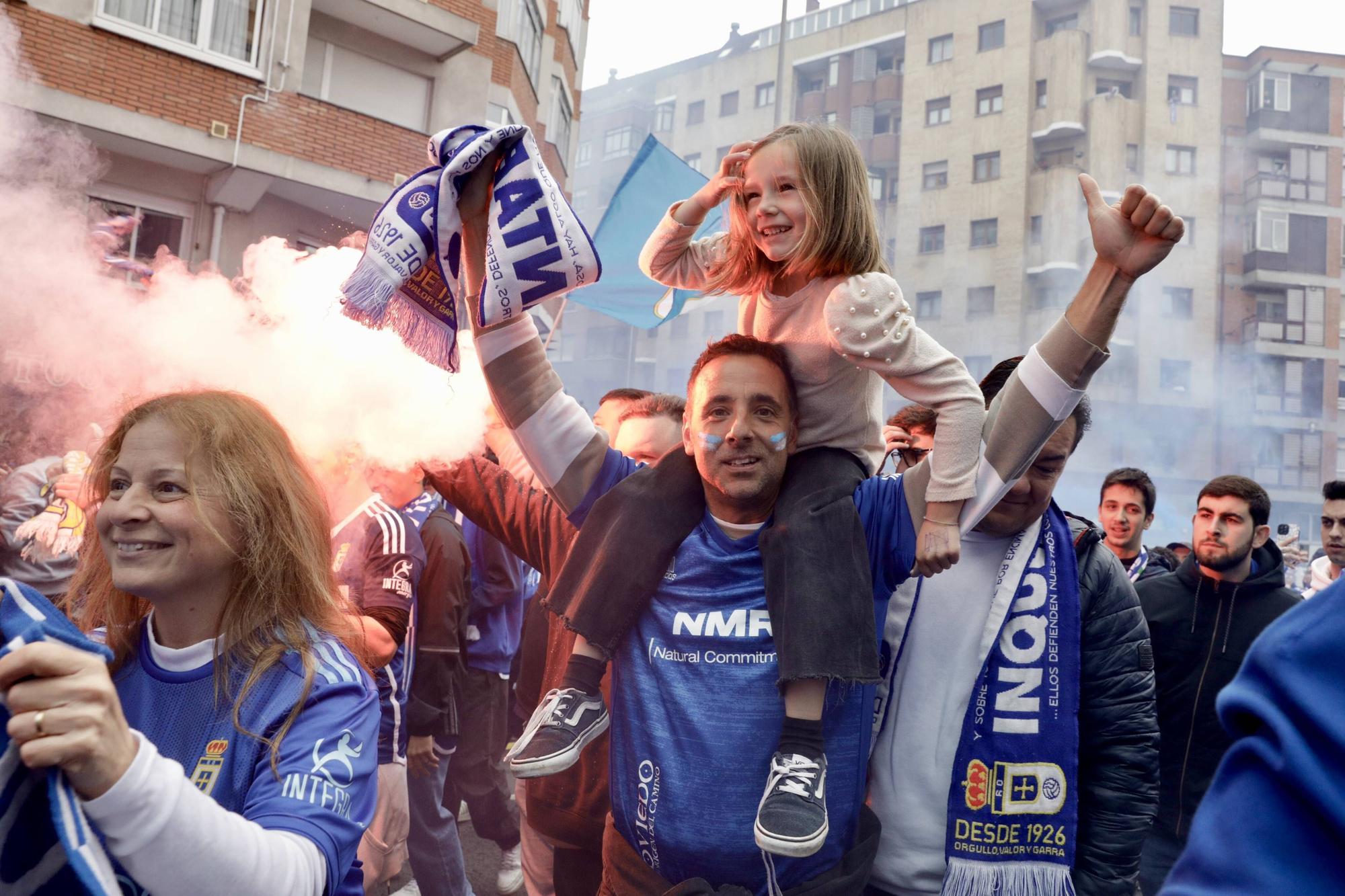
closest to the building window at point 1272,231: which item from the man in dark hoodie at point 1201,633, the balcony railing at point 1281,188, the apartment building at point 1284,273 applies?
the apartment building at point 1284,273

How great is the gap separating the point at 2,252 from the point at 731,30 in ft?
165

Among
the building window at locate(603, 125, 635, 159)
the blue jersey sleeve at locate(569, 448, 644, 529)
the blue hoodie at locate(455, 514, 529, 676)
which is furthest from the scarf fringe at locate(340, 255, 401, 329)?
the building window at locate(603, 125, 635, 159)

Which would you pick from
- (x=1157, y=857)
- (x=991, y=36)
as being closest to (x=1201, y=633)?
(x=1157, y=857)

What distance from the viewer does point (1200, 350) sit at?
38.4m

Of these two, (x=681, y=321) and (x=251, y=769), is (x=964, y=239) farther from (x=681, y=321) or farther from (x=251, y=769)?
(x=251, y=769)

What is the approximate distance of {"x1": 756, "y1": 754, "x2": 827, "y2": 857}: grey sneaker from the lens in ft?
6.79

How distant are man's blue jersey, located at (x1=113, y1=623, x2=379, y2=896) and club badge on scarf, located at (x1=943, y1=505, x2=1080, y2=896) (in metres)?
1.50

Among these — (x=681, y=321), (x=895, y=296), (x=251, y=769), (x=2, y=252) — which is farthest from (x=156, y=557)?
(x=681, y=321)

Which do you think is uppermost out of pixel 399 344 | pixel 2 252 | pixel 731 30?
pixel 731 30

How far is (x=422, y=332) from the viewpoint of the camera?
249 centimetres

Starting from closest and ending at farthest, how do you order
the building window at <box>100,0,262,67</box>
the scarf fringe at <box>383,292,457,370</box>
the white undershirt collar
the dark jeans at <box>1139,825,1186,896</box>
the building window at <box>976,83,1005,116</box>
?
the white undershirt collar → the scarf fringe at <box>383,292,457,370</box> → the dark jeans at <box>1139,825,1186,896</box> → the building window at <box>100,0,262,67</box> → the building window at <box>976,83,1005,116</box>

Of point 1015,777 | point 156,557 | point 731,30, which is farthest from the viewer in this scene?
point 731,30

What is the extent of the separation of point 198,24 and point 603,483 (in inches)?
569

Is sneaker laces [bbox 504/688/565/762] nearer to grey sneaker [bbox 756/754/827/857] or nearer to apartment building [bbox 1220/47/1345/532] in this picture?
grey sneaker [bbox 756/754/827/857]
